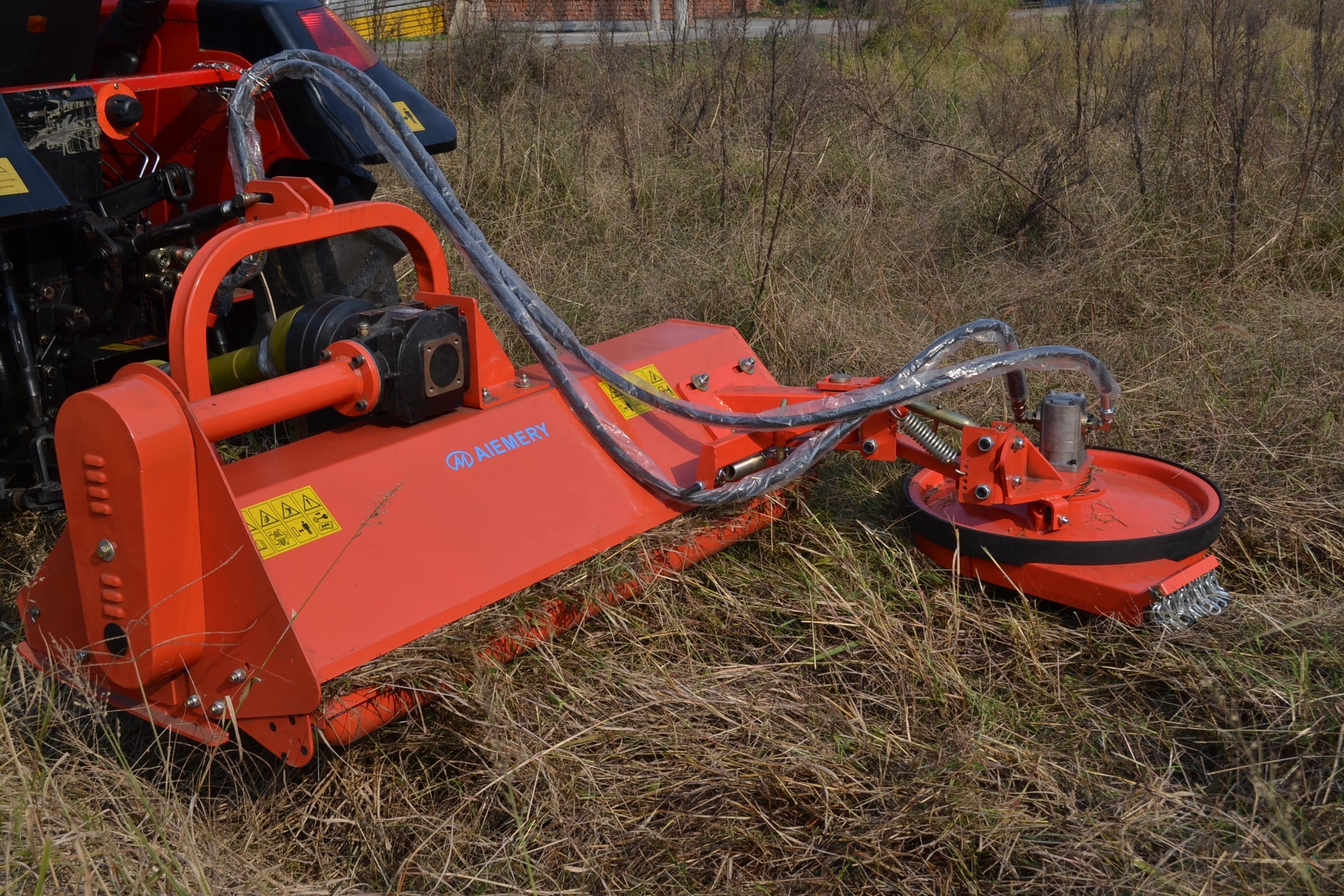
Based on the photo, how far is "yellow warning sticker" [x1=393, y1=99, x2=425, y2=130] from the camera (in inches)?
106

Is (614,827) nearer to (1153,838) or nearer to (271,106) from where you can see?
(1153,838)

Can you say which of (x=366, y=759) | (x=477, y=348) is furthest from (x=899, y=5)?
(x=366, y=759)

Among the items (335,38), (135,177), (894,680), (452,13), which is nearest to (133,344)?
(135,177)

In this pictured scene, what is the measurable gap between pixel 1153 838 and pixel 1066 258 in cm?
289

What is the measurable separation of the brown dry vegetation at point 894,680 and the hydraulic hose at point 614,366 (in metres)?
0.26

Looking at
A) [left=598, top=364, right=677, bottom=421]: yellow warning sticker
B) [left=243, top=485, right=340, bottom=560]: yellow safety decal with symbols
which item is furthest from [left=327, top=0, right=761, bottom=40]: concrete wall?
[left=243, top=485, right=340, bottom=560]: yellow safety decal with symbols

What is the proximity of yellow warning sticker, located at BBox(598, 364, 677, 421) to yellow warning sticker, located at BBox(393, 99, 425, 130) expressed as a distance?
0.83m

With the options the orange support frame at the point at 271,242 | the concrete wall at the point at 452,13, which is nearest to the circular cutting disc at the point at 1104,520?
the orange support frame at the point at 271,242

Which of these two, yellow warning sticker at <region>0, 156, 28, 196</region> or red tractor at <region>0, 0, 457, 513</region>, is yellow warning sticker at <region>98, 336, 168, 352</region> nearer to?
red tractor at <region>0, 0, 457, 513</region>

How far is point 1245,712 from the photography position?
1.90 meters

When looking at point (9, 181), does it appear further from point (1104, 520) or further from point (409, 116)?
point (1104, 520)

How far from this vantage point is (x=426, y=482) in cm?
202

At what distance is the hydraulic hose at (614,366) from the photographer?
2168 millimetres

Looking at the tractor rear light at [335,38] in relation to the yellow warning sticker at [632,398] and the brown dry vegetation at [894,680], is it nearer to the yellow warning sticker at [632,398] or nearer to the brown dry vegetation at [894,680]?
the yellow warning sticker at [632,398]
